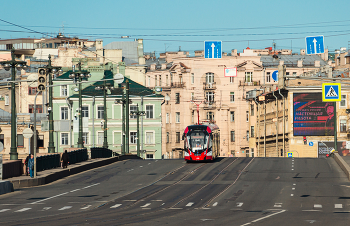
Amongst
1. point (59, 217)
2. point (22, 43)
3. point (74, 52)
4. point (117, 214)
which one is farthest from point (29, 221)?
point (22, 43)

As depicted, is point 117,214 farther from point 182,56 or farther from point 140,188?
point 182,56

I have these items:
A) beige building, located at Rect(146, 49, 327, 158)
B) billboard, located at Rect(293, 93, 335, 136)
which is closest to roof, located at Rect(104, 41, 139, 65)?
beige building, located at Rect(146, 49, 327, 158)

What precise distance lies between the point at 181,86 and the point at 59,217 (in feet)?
313

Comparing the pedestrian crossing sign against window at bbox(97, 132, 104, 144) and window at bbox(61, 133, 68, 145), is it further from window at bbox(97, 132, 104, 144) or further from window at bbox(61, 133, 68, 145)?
window at bbox(61, 133, 68, 145)

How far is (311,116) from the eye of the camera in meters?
82.1

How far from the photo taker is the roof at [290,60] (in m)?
120

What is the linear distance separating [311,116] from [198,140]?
121 ft

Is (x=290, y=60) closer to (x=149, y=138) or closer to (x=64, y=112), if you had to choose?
(x=149, y=138)

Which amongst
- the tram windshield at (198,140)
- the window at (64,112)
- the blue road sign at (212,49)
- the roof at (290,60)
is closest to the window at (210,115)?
the roof at (290,60)

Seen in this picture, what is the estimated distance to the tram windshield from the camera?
162ft

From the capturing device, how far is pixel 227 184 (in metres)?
34.8

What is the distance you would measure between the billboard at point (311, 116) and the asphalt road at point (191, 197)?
117ft

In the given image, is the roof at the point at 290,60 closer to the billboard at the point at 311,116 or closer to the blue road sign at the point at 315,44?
the billboard at the point at 311,116

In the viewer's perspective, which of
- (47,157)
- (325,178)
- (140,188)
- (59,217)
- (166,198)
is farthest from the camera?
(47,157)
